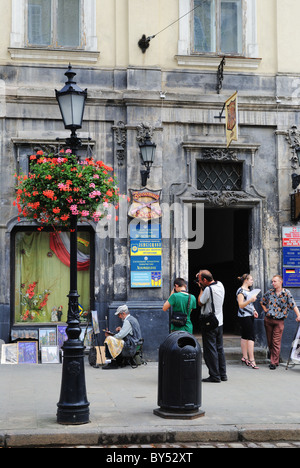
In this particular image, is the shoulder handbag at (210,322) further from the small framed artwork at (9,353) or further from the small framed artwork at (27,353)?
the small framed artwork at (9,353)

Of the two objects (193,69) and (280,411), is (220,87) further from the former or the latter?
(280,411)

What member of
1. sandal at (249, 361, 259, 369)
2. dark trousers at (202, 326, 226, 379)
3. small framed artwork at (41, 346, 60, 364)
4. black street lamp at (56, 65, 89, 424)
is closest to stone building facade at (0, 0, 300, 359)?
small framed artwork at (41, 346, 60, 364)

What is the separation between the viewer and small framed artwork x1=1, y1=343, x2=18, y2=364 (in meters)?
13.3

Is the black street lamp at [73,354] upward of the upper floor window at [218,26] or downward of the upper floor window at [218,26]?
downward

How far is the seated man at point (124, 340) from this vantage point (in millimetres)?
12664

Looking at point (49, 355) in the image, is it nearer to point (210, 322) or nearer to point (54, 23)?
point (210, 322)

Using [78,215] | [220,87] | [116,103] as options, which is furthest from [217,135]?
[78,215]

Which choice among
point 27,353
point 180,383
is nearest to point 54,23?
point 27,353

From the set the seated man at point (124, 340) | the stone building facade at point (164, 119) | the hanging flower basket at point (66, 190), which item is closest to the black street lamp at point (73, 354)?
the hanging flower basket at point (66, 190)

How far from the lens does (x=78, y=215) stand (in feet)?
29.7

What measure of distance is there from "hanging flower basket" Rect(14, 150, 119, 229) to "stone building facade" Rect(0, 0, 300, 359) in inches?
177

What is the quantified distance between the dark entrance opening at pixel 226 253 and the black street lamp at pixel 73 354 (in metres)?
7.04

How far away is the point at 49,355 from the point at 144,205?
11.9 feet

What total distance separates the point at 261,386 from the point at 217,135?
5.89m
